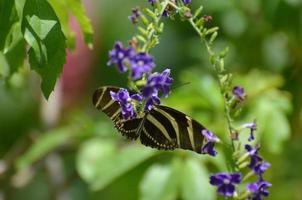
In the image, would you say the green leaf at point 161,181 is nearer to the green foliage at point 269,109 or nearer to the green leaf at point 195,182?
the green leaf at point 195,182

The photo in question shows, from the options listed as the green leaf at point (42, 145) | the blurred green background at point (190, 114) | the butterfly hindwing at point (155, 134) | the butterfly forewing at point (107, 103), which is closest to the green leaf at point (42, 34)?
the butterfly forewing at point (107, 103)

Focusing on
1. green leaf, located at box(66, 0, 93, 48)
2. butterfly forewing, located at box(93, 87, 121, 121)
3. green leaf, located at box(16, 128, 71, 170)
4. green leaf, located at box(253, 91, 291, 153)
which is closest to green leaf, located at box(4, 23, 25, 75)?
green leaf, located at box(66, 0, 93, 48)

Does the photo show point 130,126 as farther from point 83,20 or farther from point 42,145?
point 42,145

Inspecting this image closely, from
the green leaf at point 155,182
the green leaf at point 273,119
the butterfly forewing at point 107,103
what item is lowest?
the butterfly forewing at point 107,103

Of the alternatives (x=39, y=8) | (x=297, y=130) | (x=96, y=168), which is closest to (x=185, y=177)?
(x=96, y=168)

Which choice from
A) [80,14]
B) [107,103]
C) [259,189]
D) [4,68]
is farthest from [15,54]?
[259,189]

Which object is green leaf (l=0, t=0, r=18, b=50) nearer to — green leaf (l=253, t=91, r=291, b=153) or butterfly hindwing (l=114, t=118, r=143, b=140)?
butterfly hindwing (l=114, t=118, r=143, b=140)

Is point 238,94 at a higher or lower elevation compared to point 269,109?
lower
